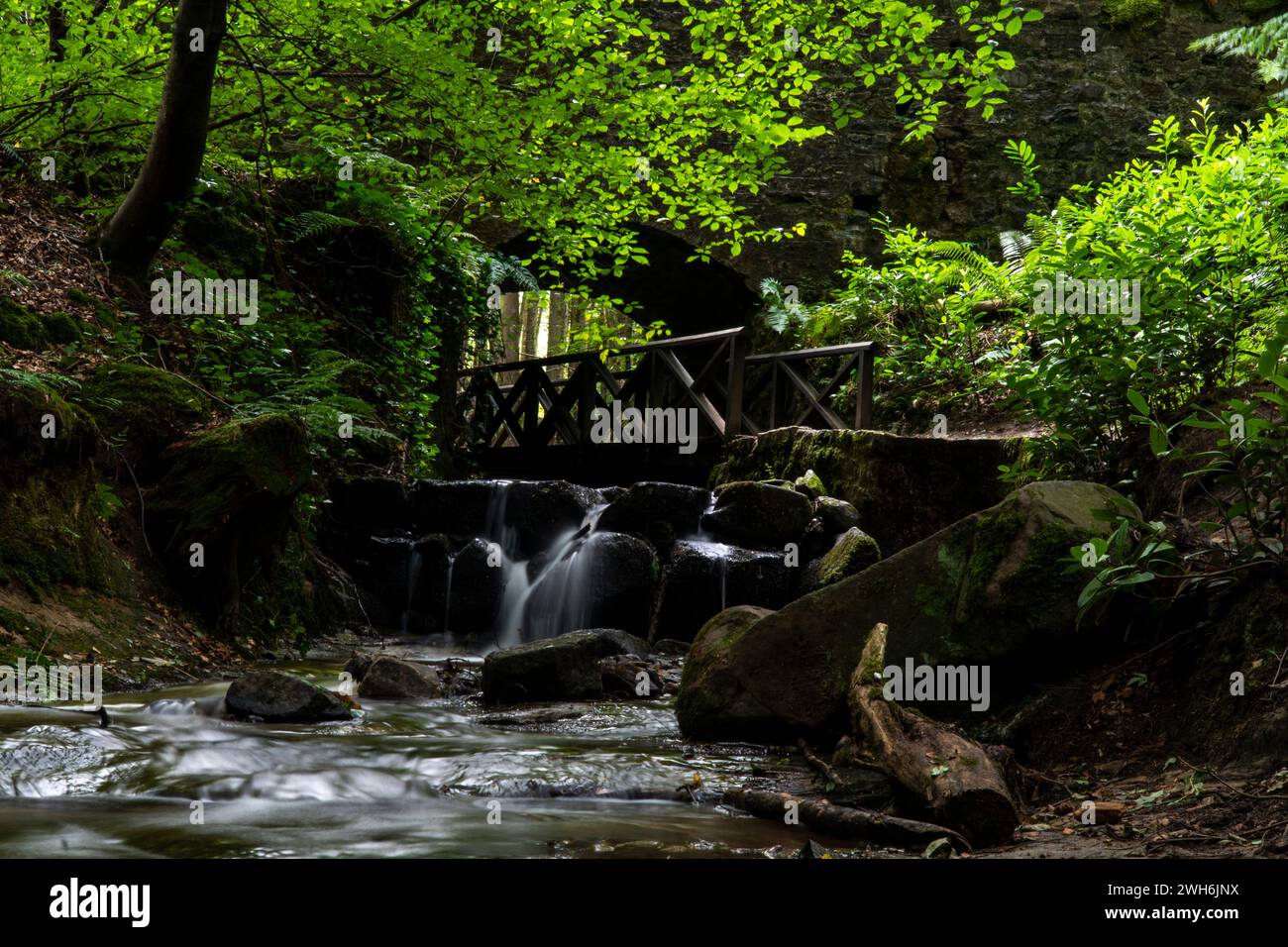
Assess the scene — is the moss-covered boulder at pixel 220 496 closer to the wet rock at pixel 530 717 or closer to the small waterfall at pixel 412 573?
the wet rock at pixel 530 717

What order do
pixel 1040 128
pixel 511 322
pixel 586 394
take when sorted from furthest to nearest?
1. pixel 511 322
2. pixel 1040 128
3. pixel 586 394

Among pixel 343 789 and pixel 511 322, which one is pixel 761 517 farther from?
pixel 511 322

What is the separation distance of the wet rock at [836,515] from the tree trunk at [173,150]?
5109 mm

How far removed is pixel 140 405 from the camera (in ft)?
18.7

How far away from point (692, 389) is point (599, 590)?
387cm

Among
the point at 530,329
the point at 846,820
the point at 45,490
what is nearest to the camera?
the point at 846,820

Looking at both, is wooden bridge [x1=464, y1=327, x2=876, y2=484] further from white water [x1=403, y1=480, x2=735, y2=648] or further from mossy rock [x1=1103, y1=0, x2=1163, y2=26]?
mossy rock [x1=1103, y1=0, x2=1163, y2=26]

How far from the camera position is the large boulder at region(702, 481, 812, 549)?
8.10 m

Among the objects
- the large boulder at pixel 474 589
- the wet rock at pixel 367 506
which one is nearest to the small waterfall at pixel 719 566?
the large boulder at pixel 474 589

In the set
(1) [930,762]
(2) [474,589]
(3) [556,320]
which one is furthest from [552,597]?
(3) [556,320]

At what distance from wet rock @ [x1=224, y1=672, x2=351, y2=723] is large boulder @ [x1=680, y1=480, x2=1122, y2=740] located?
1.63m

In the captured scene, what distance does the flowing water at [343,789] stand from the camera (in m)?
2.80

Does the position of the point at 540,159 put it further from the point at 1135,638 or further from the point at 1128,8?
the point at 1128,8
